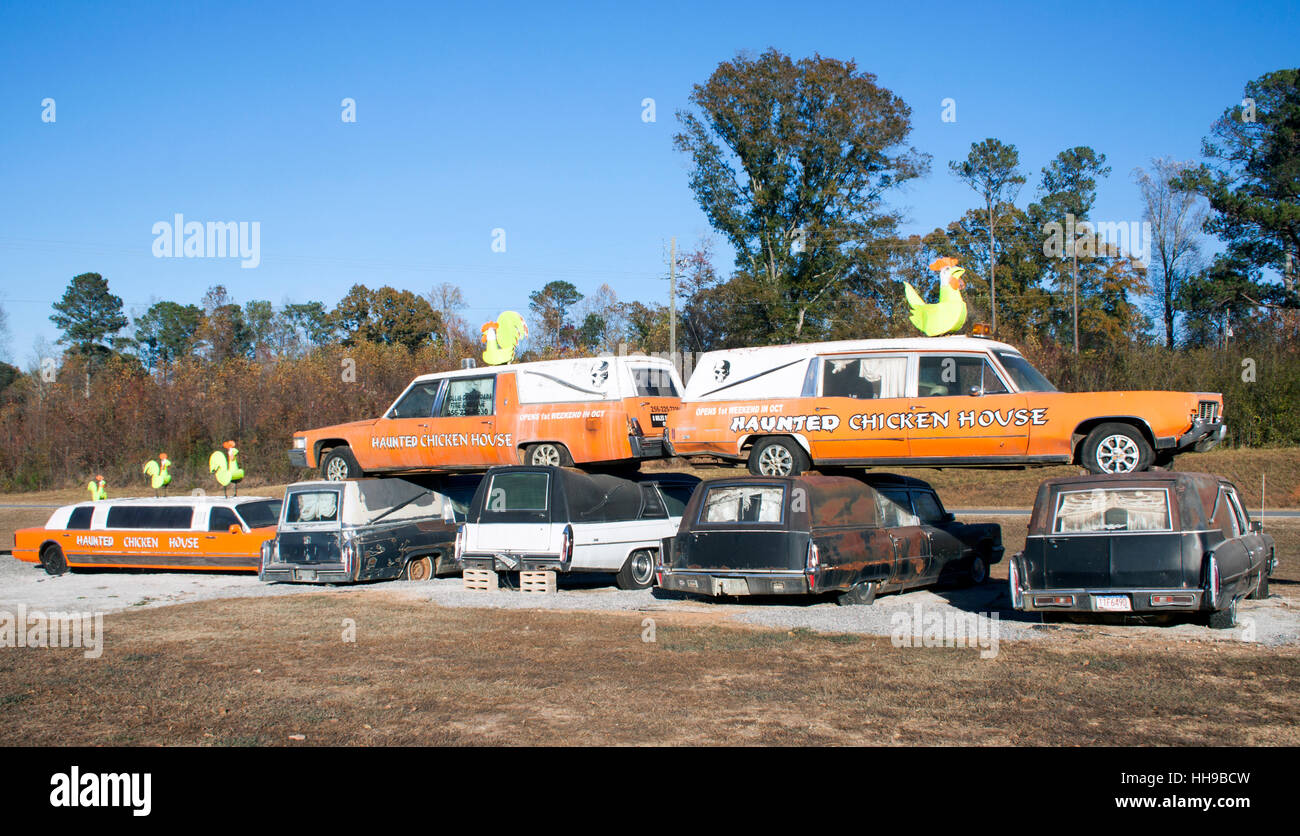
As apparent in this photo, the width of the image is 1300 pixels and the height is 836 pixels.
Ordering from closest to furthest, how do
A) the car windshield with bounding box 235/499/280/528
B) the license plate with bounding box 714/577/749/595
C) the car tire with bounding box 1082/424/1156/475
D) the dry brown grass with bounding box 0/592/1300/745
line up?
the dry brown grass with bounding box 0/592/1300/745 < the license plate with bounding box 714/577/749/595 < the car tire with bounding box 1082/424/1156/475 < the car windshield with bounding box 235/499/280/528

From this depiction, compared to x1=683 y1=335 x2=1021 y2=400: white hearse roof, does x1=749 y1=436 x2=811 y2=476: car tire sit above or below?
below

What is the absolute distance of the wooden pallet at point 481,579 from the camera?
13766 mm

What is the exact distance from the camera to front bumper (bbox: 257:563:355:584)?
48.0 feet

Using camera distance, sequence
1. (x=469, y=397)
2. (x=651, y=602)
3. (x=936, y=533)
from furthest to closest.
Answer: (x=469, y=397), (x=936, y=533), (x=651, y=602)

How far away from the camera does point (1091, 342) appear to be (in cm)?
4834

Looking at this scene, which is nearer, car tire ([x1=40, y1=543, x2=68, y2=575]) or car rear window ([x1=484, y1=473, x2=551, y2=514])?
car rear window ([x1=484, y1=473, x2=551, y2=514])

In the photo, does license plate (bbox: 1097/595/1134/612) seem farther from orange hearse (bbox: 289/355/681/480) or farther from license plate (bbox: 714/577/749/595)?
orange hearse (bbox: 289/355/681/480)

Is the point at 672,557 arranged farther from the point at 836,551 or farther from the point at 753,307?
the point at 753,307

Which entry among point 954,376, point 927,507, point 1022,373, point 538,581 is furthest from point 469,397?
point 1022,373

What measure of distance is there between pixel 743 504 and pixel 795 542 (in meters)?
0.83

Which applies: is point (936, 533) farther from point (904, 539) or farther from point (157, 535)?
point (157, 535)

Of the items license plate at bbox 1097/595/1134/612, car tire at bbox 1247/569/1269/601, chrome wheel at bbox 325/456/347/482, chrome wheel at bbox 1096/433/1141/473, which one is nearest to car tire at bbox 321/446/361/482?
chrome wheel at bbox 325/456/347/482

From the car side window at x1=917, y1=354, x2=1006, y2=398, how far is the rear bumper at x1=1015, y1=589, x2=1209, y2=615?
9.62 feet

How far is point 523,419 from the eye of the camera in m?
14.7
